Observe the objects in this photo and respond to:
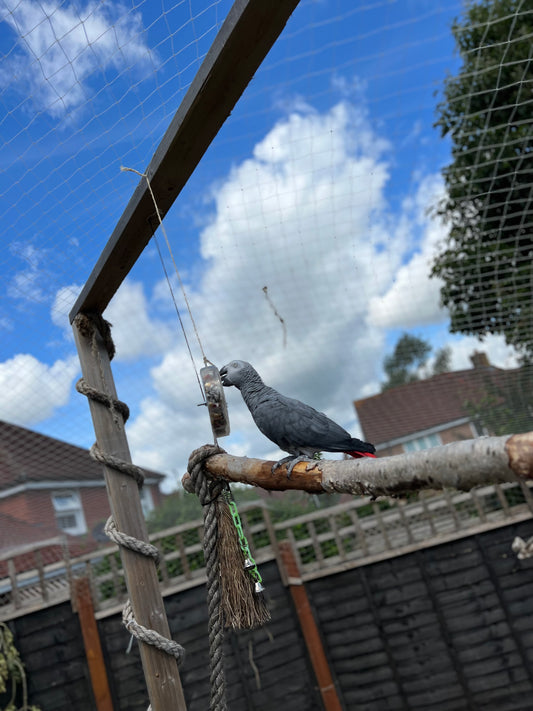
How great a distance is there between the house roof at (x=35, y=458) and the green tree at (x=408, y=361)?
3800 millimetres

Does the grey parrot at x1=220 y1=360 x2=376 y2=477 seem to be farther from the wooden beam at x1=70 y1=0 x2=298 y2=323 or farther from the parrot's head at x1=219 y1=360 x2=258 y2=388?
the wooden beam at x1=70 y1=0 x2=298 y2=323

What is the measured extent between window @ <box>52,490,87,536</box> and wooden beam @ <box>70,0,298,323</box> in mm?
4195

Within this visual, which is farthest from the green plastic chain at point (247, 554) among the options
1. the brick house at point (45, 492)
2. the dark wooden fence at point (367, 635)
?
the brick house at point (45, 492)

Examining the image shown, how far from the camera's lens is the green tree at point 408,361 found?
7887 millimetres

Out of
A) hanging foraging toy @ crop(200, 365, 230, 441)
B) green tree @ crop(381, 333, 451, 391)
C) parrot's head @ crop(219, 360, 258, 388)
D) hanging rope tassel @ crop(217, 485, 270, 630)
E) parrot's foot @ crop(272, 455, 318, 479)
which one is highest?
green tree @ crop(381, 333, 451, 391)

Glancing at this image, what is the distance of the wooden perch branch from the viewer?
582mm

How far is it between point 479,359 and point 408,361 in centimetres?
581

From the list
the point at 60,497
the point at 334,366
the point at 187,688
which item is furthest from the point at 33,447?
the point at 334,366

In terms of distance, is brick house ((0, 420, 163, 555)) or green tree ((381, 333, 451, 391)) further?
green tree ((381, 333, 451, 391))

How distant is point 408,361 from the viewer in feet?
31.9

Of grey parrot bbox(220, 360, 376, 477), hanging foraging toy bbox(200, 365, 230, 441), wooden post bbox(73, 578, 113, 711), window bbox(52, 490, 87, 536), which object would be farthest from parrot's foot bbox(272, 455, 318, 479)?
window bbox(52, 490, 87, 536)

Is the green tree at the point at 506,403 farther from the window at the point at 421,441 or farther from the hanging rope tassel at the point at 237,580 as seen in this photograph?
the hanging rope tassel at the point at 237,580

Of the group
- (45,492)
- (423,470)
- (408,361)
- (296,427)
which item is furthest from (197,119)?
(408,361)

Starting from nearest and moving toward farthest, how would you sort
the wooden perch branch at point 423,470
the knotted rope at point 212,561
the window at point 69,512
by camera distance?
the wooden perch branch at point 423,470 → the knotted rope at point 212,561 → the window at point 69,512
